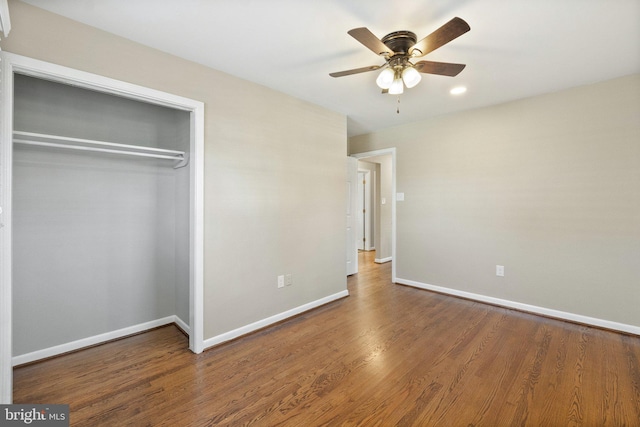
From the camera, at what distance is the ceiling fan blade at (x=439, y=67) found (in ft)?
6.27

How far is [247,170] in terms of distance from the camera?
277cm

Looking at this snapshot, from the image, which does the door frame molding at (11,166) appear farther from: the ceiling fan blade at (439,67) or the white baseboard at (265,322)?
the ceiling fan blade at (439,67)

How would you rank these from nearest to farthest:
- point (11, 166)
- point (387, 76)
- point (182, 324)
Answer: point (11, 166) → point (387, 76) → point (182, 324)

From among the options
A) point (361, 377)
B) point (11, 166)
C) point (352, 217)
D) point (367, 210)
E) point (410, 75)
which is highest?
point (410, 75)

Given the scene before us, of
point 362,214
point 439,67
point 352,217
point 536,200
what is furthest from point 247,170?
→ point 362,214

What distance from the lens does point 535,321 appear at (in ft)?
9.97

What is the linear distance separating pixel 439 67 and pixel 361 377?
2.31 metres

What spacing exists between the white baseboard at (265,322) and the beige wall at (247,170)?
0.05 m

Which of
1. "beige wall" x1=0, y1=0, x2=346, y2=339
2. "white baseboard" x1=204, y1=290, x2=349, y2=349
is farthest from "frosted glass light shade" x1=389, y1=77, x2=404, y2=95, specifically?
"white baseboard" x1=204, y1=290, x2=349, y2=349

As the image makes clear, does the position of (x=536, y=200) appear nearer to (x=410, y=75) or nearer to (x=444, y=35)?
(x=410, y=75)

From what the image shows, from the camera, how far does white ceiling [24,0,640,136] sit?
5.67ft

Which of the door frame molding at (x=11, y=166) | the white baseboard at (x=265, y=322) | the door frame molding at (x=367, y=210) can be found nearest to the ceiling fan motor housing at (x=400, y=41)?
the door frame molding at (x=11, y=166)

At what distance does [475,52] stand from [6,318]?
11.9ft

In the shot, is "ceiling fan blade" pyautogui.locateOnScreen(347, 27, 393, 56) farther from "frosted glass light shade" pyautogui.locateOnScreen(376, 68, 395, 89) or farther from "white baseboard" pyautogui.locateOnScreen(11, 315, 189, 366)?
"white baseboard" pyautogui.locateOnScreen(11, 315, 189, 366)
